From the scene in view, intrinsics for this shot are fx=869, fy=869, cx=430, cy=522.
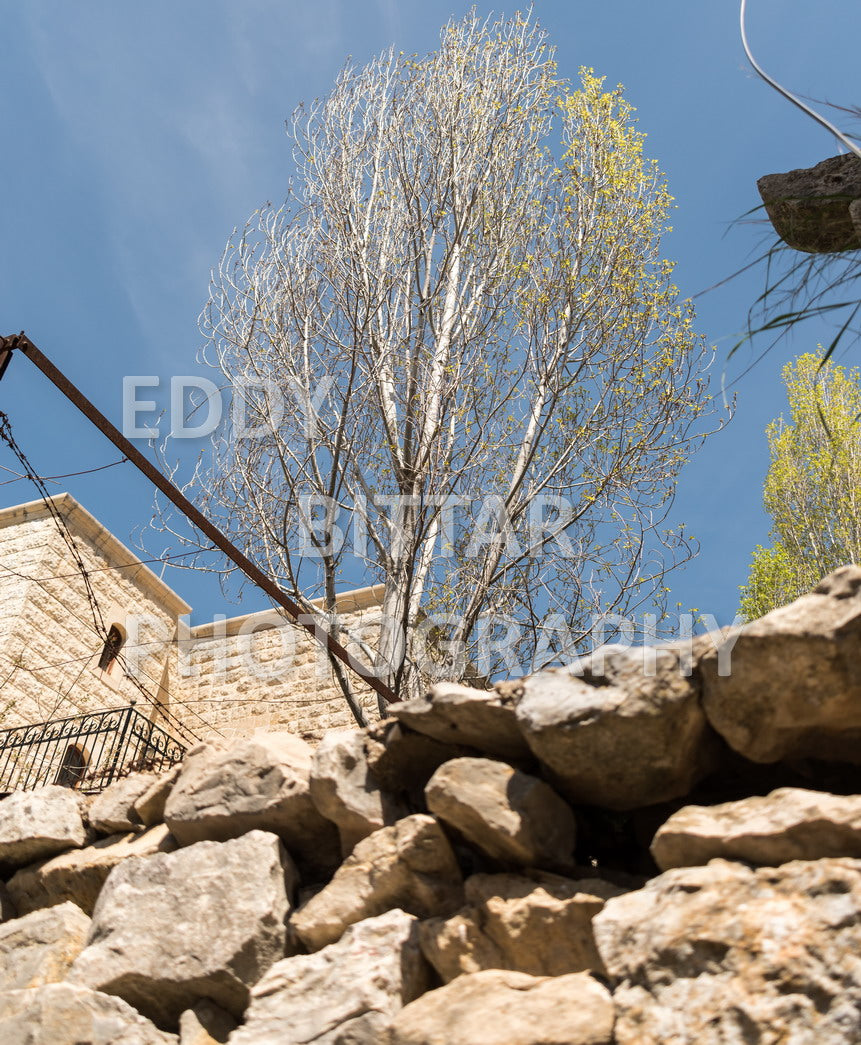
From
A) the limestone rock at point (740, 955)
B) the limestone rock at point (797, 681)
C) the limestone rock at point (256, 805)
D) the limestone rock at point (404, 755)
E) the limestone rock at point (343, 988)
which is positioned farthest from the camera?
the limestone rock at point (256, 805)

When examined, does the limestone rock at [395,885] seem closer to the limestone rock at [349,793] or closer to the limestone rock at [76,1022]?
the limestone rock at [349,793]

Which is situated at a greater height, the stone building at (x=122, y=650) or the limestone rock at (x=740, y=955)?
the stone building at (x=122, y=650)

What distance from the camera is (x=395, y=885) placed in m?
2.90

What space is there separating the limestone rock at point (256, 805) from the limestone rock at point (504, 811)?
695 mm

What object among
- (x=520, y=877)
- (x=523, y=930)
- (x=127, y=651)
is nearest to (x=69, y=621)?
(x=127, y=651)

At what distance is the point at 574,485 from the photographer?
692 cm

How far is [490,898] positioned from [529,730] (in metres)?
0.54

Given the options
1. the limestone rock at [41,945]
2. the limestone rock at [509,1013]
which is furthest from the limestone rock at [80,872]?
the limestone rock at [509,1013]

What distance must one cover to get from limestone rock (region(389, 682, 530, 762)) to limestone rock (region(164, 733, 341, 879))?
599 mm

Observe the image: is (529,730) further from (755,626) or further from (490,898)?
(755,626)

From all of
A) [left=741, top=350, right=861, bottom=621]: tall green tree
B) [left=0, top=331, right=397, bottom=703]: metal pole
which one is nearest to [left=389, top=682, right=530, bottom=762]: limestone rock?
[left=0, top=331, right=397, bottom=703]: metal pole

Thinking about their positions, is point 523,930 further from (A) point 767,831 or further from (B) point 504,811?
(A) point 767,831

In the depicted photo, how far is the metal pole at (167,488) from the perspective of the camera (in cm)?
490

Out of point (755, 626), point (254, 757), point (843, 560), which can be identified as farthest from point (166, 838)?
point (843, 560)
